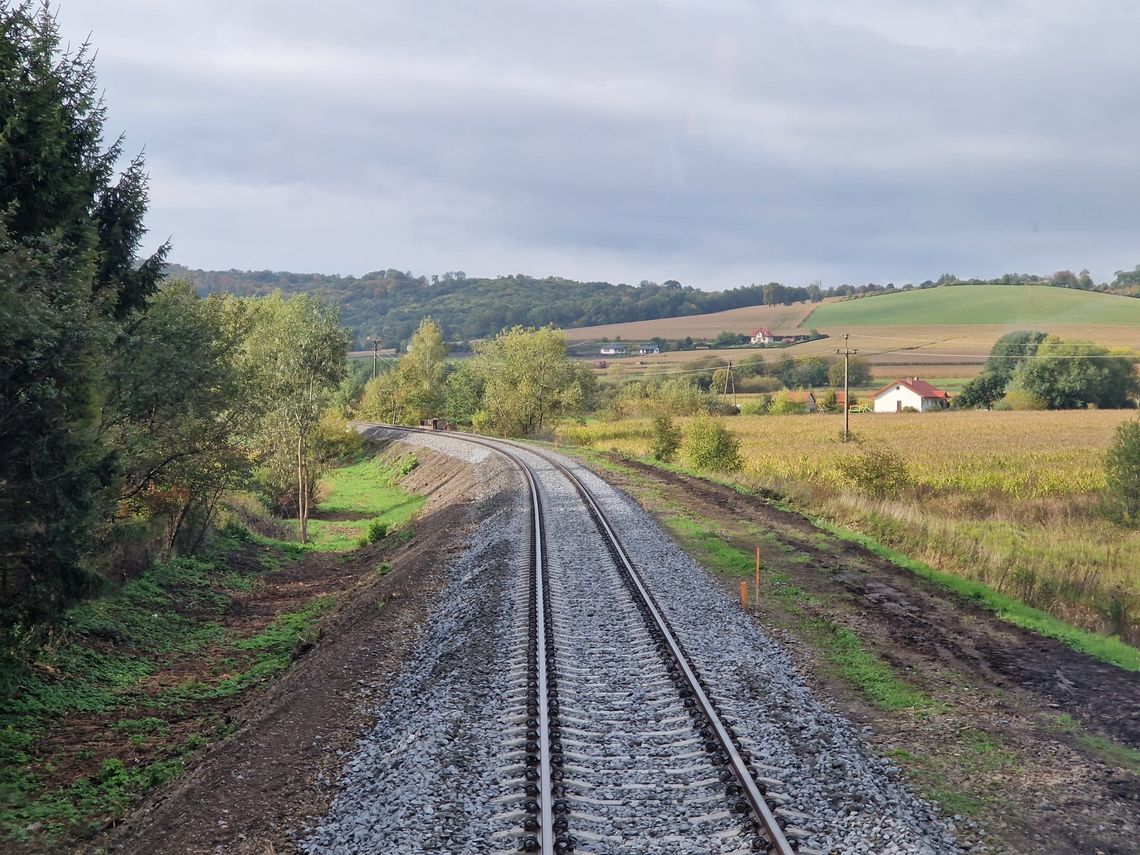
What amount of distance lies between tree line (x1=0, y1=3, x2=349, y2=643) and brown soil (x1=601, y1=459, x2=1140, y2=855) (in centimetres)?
956

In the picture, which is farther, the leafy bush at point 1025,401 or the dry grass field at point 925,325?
the dry grass field at point 925,325

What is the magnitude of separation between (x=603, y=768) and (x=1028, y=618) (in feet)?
29.9

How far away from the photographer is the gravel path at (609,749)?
6.42m

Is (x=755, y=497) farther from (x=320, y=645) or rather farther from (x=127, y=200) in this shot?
(x=127, y=200)

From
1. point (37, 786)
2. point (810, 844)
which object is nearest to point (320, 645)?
point (37, 786)

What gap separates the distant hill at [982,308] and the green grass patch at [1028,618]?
110521mm

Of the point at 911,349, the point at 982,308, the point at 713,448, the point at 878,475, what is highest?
the point at 982,308

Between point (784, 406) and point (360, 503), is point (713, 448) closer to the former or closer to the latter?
point (360, 503)

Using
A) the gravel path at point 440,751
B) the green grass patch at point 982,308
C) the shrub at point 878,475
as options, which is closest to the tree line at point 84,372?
the gravel path at point 440,751

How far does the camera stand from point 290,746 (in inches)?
340

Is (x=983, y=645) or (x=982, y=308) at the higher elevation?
(x=982, y=308)

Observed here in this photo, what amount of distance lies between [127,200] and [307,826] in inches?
463

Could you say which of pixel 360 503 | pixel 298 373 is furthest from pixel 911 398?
pixel 298 373

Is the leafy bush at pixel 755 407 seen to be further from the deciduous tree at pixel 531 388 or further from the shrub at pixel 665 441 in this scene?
the shrub at pixel 665 441
